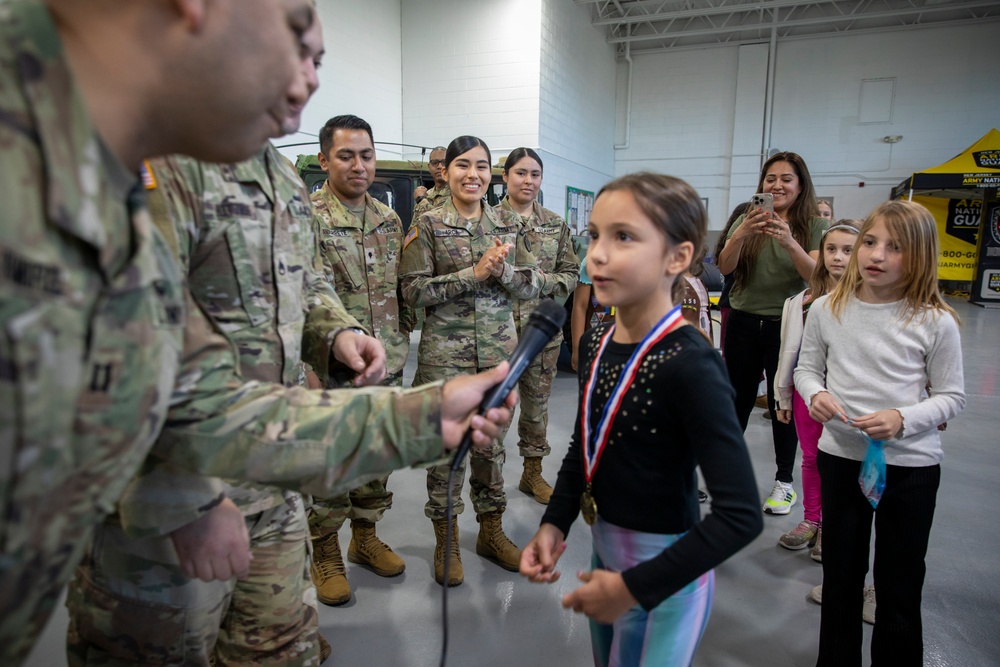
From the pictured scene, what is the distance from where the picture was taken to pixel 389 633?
6.75ft

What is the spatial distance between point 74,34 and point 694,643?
134 centimetres

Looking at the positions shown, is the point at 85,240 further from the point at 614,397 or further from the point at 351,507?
the point at 351,507

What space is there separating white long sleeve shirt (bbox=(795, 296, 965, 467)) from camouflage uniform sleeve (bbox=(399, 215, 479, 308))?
1.41 meters

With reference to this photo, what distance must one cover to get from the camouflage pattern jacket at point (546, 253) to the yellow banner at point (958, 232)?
1079 cm

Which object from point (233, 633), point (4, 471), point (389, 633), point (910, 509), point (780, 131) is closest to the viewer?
point (4, 471)

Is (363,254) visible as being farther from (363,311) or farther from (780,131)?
(780,131)

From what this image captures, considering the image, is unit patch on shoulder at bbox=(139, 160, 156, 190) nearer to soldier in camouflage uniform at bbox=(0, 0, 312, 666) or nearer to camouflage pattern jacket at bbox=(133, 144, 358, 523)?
camouflage pattern jacket at bbox=(133, 144, 358, 523)

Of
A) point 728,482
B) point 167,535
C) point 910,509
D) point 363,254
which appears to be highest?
point 363,254

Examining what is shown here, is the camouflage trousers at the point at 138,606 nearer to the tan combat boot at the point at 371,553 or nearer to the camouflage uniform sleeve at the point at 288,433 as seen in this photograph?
the camouflage uniform sleeve at the point at 288,433

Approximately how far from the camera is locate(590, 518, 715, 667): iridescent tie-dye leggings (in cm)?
113

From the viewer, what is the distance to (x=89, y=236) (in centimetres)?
55

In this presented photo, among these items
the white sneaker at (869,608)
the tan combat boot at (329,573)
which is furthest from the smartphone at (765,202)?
the tan combat boot at (329,573)

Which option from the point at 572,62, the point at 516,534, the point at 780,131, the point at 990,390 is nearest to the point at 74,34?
the point at 516,534

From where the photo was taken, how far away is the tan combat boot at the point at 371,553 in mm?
2426
